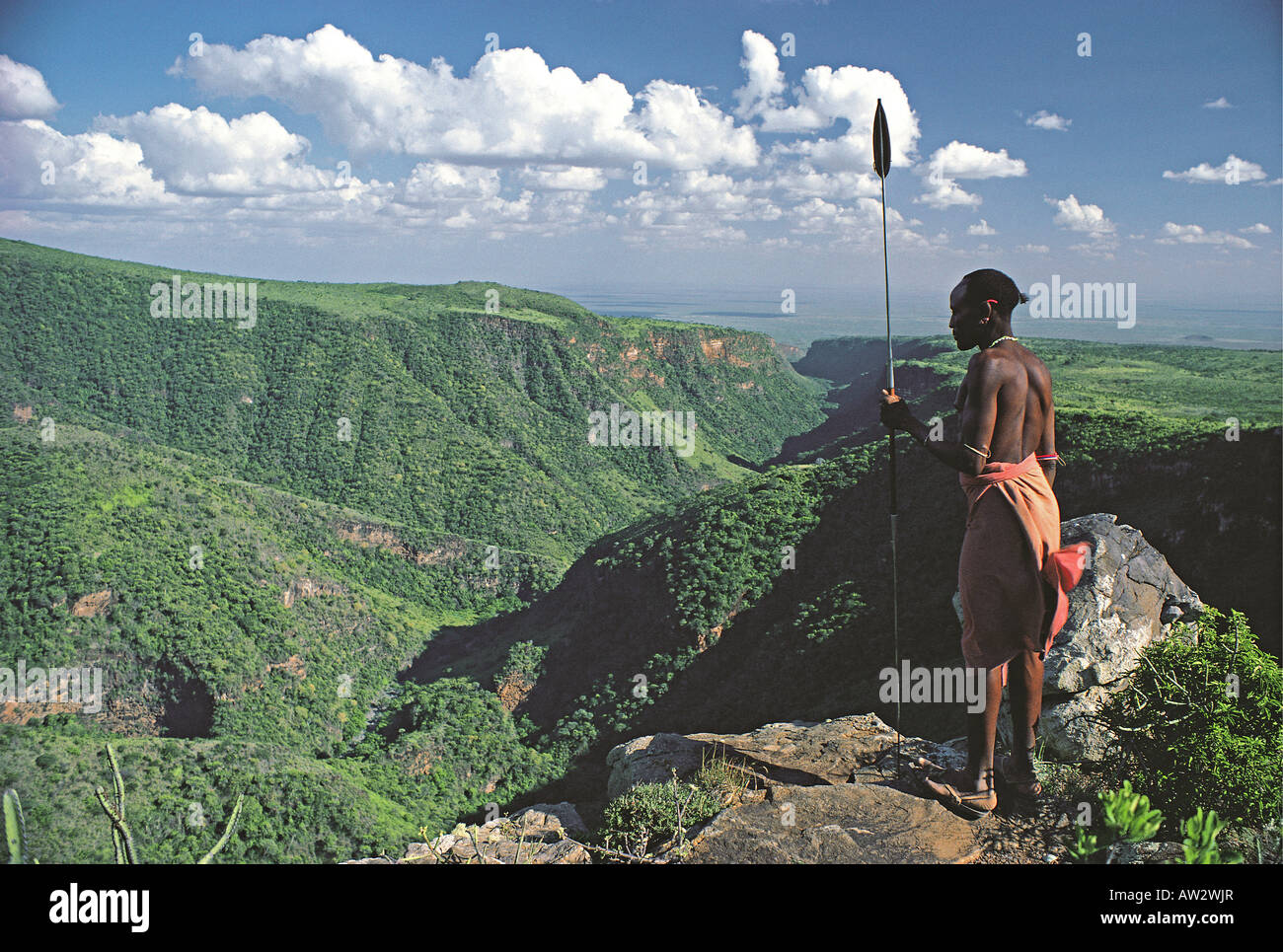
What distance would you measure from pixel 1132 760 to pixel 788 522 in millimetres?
27315

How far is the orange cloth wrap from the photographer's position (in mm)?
4281

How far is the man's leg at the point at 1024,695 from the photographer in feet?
15.2

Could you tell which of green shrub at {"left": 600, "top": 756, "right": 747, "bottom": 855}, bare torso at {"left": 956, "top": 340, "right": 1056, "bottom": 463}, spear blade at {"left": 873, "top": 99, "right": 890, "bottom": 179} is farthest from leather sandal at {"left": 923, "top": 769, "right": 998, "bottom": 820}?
spear blade at {"left": 873, "top": 99, "right": 890, "bottom": 179}

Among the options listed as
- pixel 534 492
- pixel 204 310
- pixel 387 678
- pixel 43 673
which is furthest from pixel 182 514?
pixel 204 310

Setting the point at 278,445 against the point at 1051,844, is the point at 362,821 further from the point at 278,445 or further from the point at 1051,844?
the point at 278,445

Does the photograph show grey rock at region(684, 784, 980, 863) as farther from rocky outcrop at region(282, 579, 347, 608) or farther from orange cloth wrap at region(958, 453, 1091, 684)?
rocky outcrop at region(282, 579, 347, 608)

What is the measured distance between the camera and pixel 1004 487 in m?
4.29

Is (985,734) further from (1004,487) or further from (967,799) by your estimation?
(1004,487)

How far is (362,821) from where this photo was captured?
24859mm

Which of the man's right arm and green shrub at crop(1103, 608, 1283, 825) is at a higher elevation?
the man's right arm

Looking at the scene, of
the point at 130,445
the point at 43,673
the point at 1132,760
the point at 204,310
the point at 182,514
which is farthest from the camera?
the point at 204,310

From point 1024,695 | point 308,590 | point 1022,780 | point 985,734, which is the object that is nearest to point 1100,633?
point 1022,780

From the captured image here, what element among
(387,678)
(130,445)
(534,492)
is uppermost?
(130,445)

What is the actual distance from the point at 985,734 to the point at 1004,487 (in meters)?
1.63
